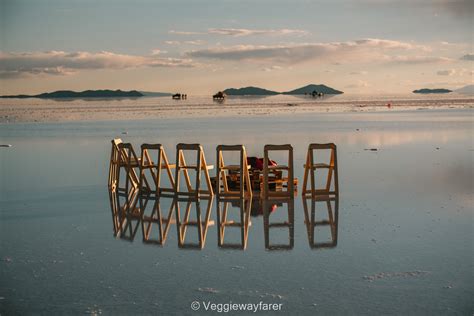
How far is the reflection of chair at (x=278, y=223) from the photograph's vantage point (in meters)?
10.2

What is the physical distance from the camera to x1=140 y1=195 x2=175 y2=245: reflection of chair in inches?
428

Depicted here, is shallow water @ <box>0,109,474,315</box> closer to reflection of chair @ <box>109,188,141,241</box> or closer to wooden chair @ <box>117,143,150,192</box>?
reflection of chair @ <box>109,188,141,241</box>

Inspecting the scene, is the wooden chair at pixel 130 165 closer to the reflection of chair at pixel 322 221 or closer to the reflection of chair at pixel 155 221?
the reflection of chair at pixel 155 221

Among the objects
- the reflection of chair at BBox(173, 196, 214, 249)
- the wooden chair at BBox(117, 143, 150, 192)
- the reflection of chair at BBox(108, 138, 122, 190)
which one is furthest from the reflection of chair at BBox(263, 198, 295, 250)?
the reflection of chair at BBox(108, 138, 122, 190)

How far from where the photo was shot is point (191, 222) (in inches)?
477

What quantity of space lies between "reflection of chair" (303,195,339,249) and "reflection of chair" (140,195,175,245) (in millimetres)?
2477

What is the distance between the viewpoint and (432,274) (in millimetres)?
8492

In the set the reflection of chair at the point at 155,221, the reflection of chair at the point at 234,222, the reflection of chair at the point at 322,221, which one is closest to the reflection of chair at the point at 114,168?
the reflection of chair at the point at 155,221

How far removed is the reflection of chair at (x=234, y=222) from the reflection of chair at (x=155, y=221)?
938 mm

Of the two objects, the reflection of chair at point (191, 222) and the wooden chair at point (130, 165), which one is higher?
the wooden chair at point (130, 165)

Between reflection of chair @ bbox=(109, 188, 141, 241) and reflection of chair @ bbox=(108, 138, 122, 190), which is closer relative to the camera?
reflection of chair @ bbox=(109, 188, 141, 241)

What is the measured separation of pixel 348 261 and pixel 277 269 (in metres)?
1.08

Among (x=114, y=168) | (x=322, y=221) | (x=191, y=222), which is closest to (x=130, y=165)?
(x=114, y=168)

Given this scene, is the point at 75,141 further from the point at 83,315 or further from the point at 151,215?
the point at 83,315
